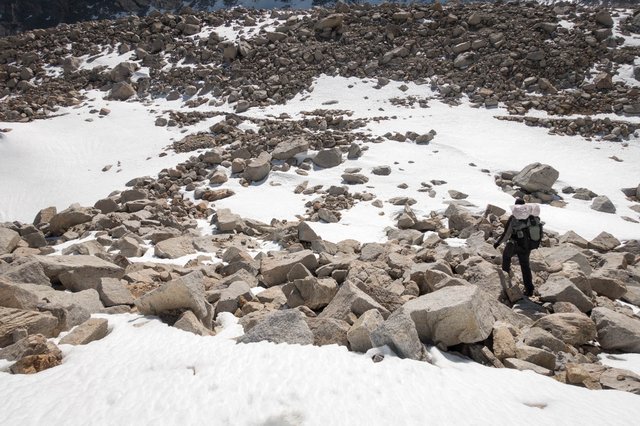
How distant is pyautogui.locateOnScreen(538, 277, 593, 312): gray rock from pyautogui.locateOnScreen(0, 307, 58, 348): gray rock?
25.1 ft

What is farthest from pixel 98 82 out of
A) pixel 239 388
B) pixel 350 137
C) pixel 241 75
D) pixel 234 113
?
pixel 239 388

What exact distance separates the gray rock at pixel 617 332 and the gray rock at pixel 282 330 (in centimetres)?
430

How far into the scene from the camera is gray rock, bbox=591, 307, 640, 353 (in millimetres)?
5383

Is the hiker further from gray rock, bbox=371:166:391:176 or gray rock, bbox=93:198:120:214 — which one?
gray rock, bbox=93:198:120:214

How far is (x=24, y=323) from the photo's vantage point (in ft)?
15.9

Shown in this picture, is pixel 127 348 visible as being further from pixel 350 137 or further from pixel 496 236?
pixel 350 137

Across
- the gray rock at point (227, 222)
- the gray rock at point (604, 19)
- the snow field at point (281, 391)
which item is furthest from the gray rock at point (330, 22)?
the snow field at point (281, 391)

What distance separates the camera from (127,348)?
4750mm

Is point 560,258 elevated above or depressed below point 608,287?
below

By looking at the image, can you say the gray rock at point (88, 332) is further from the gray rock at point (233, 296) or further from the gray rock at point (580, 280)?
the gray rock at point (580, 280)

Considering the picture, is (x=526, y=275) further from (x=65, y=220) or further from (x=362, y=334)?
(x=65, y=220)

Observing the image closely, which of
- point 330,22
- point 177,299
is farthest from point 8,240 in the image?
point 330,22

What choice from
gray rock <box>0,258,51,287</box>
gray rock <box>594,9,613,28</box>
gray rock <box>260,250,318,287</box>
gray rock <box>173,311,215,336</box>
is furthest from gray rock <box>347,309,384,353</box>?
gray rock <box>594,9,613,28</box>

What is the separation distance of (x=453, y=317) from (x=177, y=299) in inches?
152
